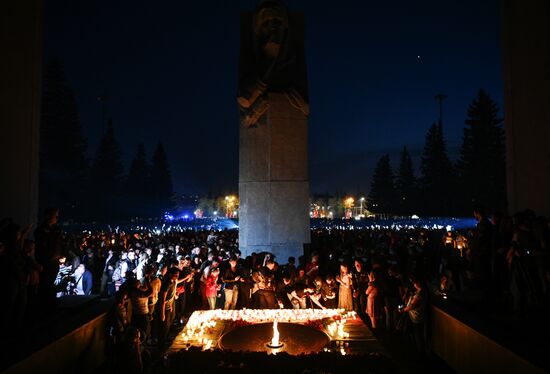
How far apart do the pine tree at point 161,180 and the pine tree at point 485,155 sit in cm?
4959

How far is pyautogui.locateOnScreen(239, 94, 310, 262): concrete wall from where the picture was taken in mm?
14695

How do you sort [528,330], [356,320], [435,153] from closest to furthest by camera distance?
[528,330] → [356,320] → [435,153]

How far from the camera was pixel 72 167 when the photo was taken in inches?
1955

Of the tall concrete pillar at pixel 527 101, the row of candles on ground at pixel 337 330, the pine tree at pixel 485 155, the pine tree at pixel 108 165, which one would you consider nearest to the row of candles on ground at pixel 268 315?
the row of candles on ground at pixel 337 330

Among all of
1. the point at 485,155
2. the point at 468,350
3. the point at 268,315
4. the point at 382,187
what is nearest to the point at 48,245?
the point at 268,315

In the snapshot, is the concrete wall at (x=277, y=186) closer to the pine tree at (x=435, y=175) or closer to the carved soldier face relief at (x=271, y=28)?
the carved soldier face relief at (x=271, y=28)

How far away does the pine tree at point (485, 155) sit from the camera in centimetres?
4400

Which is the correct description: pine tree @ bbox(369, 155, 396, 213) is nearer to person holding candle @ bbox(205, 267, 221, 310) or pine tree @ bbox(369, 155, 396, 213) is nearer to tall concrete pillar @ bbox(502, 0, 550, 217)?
tall concrete pillar @ bbox(502, 0, 550, 217)

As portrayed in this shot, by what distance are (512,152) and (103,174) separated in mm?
60461

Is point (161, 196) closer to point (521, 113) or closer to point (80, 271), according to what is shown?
point (80, 271)

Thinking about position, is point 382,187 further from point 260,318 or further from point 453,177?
point 260,318

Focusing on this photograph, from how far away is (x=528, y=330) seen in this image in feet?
21.1

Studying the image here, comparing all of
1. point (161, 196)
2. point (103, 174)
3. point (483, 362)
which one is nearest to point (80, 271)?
point (483, 362)

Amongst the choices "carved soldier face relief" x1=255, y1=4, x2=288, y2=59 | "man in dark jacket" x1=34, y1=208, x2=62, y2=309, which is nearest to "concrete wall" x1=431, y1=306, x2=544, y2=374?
"man in dark jacket" x1=34, y1=208, x2=62, y2=309
